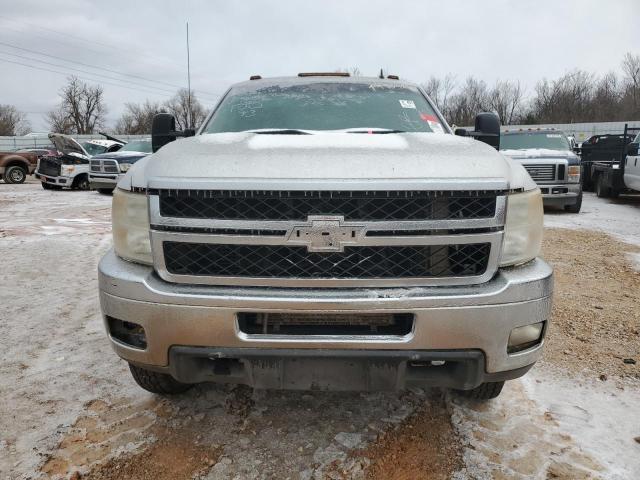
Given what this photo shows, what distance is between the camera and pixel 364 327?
6.94ft

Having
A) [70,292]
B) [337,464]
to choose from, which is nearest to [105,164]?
[70,292]

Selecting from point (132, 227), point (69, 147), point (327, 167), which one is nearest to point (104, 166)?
point (69, 147)

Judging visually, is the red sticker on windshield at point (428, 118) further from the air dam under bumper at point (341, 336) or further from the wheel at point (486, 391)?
the wheel at point (486, 391)

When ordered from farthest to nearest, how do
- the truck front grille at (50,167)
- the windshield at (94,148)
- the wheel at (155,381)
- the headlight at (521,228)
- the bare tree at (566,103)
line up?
the bare tree at (566,103) < the windshield at (94,148) < the truck front grille at (50,167) < the wheel at (155,381) < the headlight at (521,228)

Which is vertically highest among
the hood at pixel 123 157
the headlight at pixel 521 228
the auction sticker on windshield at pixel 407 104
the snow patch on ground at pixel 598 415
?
the auction sticker on windshield at pixel 407 104

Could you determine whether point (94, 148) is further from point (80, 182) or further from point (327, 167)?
point (327, 167)

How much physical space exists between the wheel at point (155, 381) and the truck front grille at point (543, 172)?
31.3ft

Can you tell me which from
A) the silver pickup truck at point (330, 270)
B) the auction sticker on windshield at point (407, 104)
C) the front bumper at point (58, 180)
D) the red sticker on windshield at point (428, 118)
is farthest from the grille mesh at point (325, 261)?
the front bumper at point (58, 180)

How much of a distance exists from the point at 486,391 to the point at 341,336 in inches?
43.6

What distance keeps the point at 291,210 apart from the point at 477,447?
Answer: 1.48 m

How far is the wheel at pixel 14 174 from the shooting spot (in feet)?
66.5

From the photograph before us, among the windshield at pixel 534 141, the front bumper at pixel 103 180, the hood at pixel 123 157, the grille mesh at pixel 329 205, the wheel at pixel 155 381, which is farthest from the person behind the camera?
the hood at pixel 123 157

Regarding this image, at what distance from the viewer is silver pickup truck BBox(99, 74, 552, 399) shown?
1993 millimetres

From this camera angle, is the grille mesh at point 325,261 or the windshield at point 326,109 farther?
the windshield at point 326,109
